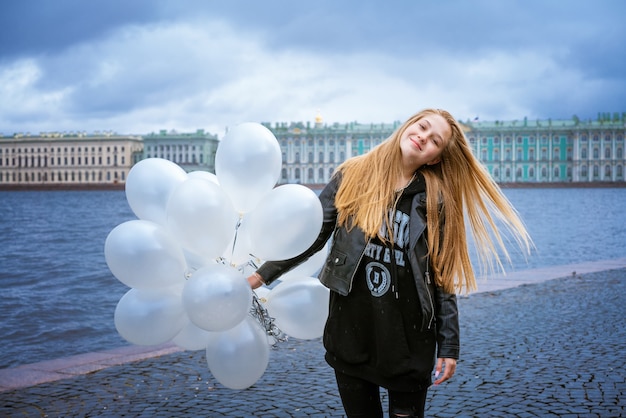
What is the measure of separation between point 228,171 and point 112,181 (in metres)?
92.1

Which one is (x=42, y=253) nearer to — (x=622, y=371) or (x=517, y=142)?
(x=622, y=371)

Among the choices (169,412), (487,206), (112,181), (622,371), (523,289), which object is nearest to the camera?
(487,206)

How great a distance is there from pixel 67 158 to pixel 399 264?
97460 mm

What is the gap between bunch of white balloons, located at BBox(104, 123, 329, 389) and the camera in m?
1.74

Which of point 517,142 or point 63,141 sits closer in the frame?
point 517,142

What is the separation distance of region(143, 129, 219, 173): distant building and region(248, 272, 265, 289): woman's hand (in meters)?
84.9

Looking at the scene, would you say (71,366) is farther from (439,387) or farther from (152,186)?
(152,186)

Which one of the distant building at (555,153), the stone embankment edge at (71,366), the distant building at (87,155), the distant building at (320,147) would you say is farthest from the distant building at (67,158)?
the stone embankment edge at (71,366)

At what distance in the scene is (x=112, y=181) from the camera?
90688 mm

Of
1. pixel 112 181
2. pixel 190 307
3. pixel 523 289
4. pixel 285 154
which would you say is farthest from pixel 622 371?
pixel 112 181

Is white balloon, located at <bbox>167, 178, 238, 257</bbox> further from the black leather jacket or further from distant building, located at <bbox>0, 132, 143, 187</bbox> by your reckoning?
distant building, located at <bbox>0, 132, 143, 187</bbox>

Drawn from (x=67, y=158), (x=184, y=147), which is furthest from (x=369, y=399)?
(x=67, y=158)

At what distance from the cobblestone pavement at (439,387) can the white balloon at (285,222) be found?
125cm

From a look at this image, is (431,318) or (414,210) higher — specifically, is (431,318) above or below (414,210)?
below
